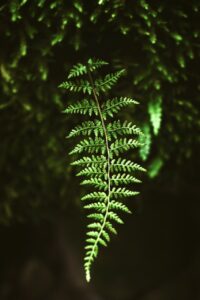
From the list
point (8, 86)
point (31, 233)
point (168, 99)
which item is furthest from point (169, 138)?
point (31, 233)

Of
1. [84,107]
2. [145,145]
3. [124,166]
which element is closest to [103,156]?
[124,166]

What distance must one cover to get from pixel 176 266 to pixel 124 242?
0.57 metres

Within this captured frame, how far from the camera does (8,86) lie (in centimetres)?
210

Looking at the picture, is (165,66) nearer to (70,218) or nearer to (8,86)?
(8,86)

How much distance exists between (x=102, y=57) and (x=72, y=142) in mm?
674

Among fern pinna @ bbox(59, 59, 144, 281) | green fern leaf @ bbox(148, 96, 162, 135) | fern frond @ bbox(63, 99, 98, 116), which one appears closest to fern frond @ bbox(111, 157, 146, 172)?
fern pinna @ bbox(59, 59, 144, 281)

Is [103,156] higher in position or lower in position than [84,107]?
lower

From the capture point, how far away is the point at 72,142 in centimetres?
235

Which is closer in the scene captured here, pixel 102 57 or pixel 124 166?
pixel 124 166

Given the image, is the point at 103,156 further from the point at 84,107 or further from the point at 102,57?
the point at 102,57

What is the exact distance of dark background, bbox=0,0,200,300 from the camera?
1.89m

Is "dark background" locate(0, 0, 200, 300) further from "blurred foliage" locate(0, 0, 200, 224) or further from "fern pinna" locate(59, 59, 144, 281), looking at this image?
"fern pinna" locate(59, 59, 144, 281)

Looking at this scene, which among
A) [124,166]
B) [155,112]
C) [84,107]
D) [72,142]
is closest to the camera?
[124,166]

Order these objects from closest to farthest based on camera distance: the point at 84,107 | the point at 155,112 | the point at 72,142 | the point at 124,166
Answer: the point at 124,166
the point at 84,107
the point at 155,112
the point at 72,142
